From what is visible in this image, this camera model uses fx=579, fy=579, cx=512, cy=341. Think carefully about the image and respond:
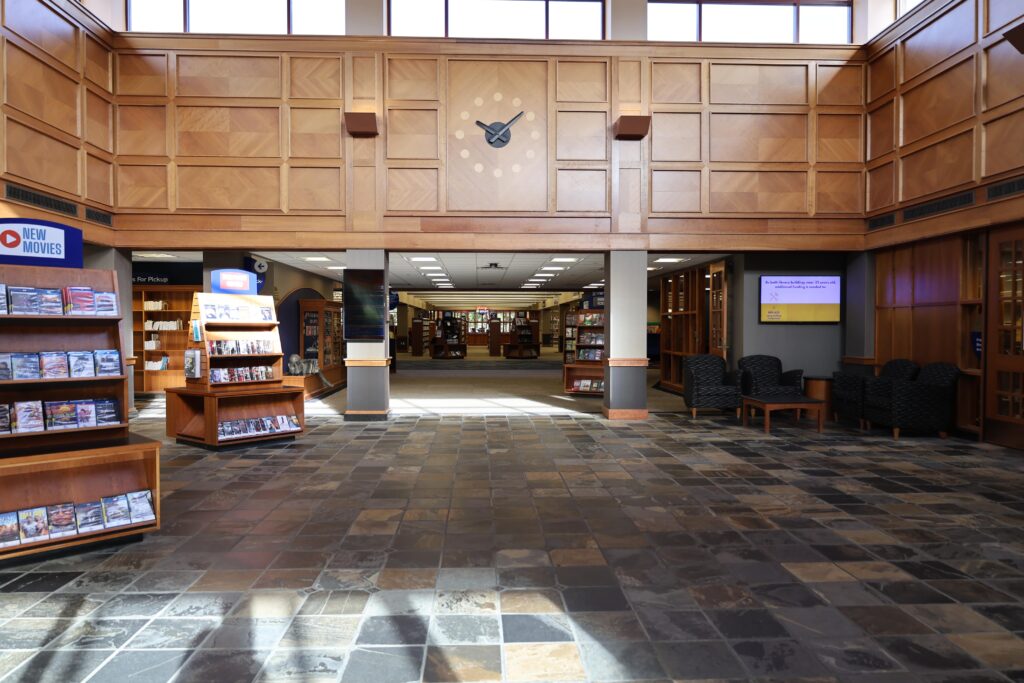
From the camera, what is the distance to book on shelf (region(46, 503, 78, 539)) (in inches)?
131

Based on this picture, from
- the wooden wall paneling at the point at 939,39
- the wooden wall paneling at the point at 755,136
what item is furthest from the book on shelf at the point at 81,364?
the wooden wall paneling at the point at 939,39

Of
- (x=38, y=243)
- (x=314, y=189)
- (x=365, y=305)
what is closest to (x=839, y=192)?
(x=365, y=305)

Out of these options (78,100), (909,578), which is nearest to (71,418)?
(909,578)

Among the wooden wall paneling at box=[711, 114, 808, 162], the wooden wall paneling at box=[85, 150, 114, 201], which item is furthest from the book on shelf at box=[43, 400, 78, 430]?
the wooden wall paneling at box=[711, 114, 808, 162]

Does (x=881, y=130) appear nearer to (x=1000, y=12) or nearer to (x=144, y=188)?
(x=1000, y=12)

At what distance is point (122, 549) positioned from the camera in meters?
3.47

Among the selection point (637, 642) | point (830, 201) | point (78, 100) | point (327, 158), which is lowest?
point (637, 642)

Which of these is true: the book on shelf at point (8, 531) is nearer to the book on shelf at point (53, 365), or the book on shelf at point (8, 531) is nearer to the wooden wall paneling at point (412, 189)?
the book on shelf at point (53, 365)

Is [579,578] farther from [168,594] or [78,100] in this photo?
[78,100]

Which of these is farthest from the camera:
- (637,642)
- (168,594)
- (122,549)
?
(122,549)

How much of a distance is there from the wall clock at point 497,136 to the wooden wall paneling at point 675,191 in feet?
5.04

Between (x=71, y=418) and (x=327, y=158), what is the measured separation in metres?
5.15

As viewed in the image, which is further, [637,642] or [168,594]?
[168,594]

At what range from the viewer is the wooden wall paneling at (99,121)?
716cm
